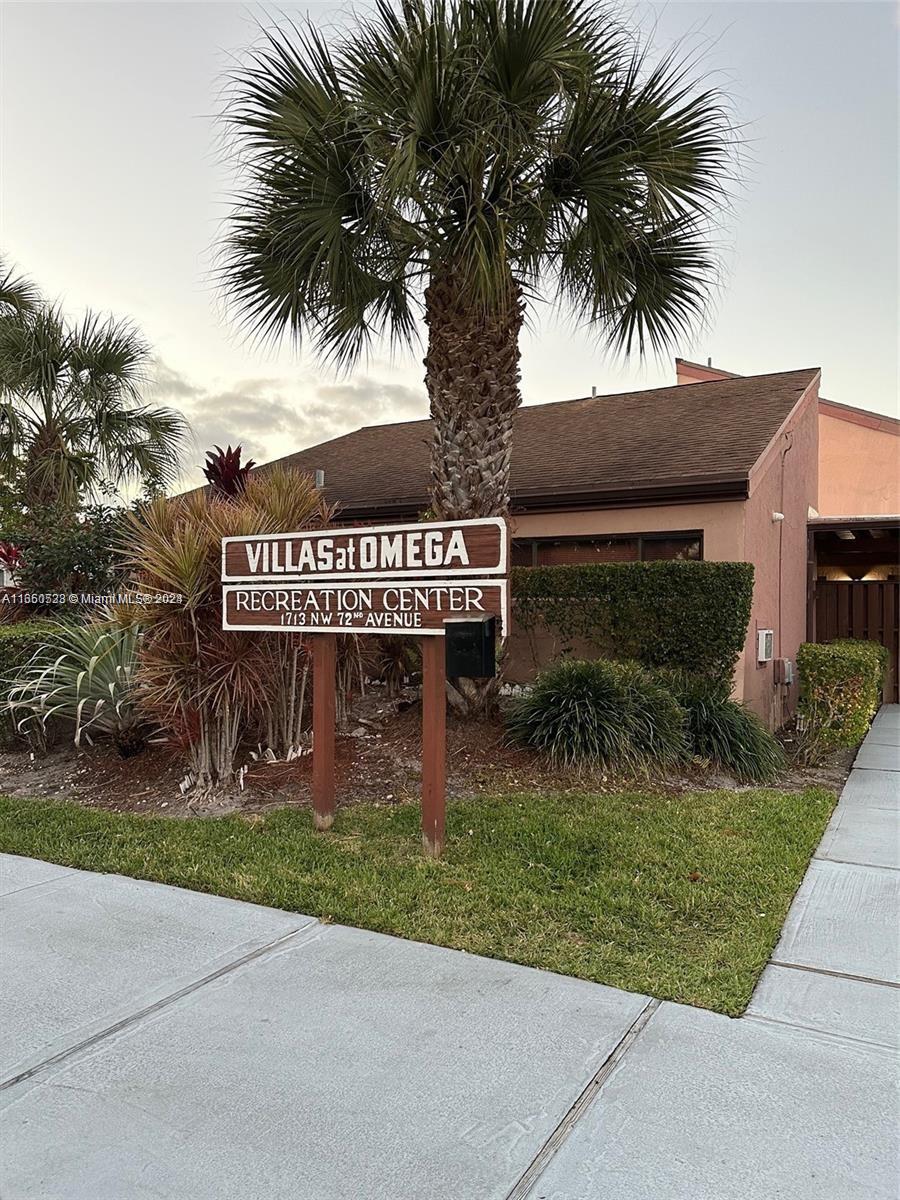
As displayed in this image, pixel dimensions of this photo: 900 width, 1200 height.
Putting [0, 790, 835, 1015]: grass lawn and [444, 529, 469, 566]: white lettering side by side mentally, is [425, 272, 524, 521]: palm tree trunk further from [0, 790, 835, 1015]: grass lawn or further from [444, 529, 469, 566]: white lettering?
[0, 790, 835, 1015]: grass lawn

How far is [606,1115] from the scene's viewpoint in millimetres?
2623

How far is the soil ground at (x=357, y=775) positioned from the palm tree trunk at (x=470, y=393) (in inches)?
36.1

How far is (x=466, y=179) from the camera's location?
6.86m

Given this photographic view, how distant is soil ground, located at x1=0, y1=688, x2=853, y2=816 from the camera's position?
6.69m

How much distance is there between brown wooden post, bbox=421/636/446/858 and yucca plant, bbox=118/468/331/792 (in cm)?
206

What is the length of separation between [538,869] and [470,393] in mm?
4597

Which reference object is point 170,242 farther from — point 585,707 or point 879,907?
point 879,907

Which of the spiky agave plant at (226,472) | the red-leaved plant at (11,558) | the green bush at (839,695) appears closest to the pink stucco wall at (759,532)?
the green bush at (839,695)

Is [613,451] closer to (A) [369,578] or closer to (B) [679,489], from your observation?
(B) [679,489]

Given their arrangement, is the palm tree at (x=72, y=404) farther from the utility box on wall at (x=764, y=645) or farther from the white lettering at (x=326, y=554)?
the utility box on wall at (x=764, y=645)

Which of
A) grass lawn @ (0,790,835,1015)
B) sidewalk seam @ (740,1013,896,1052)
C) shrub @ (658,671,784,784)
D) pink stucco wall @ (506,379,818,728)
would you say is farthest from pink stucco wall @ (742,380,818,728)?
sidewalk seam @ (740,1013,896,1052)

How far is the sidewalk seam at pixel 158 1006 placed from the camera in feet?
9.52

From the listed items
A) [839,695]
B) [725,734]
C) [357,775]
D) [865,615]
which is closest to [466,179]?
[357,775]

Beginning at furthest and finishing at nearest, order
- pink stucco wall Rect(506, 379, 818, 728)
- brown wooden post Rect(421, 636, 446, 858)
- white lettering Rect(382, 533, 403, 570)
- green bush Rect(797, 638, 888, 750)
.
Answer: pink stucco wall Rect(506, 379, 818, 728) → green bush Rect(797, 638, 888, 750) → white lettering Rect(382, 533, 403, 570) → brown wooden post Rect(421, 636, 446, 858)
